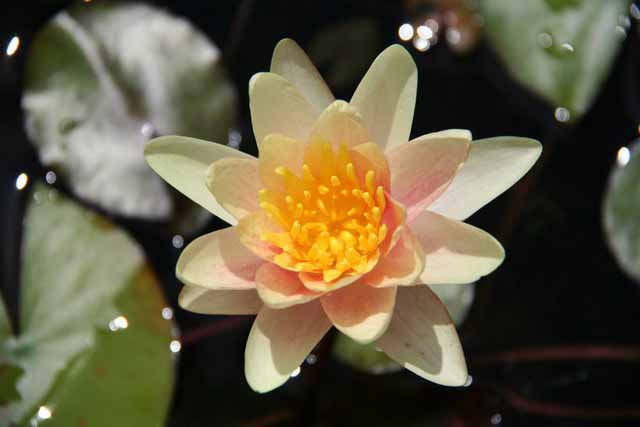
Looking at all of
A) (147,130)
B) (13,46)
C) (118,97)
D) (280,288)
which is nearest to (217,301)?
(280,288)

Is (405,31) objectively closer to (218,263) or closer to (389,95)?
(389,95)

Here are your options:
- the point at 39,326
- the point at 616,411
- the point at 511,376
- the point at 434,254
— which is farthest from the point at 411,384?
the point at 39,326

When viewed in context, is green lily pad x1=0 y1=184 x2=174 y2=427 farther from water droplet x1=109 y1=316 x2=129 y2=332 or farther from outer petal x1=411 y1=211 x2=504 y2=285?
outer petal x1=411 y1=211 x2=504 y2=285

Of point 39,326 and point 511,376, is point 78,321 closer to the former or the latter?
point 39,326

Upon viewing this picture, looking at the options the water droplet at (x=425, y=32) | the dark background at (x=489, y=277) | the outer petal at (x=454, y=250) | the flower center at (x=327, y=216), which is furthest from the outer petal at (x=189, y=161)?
the water droplet at (x=425, y=32)

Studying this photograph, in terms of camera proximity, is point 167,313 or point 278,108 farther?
point 167,313

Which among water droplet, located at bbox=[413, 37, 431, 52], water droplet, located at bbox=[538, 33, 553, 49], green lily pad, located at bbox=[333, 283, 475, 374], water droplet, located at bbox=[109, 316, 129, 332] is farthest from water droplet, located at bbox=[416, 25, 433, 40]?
water droplet, located at bbox=[109, 316, 129, 332]
